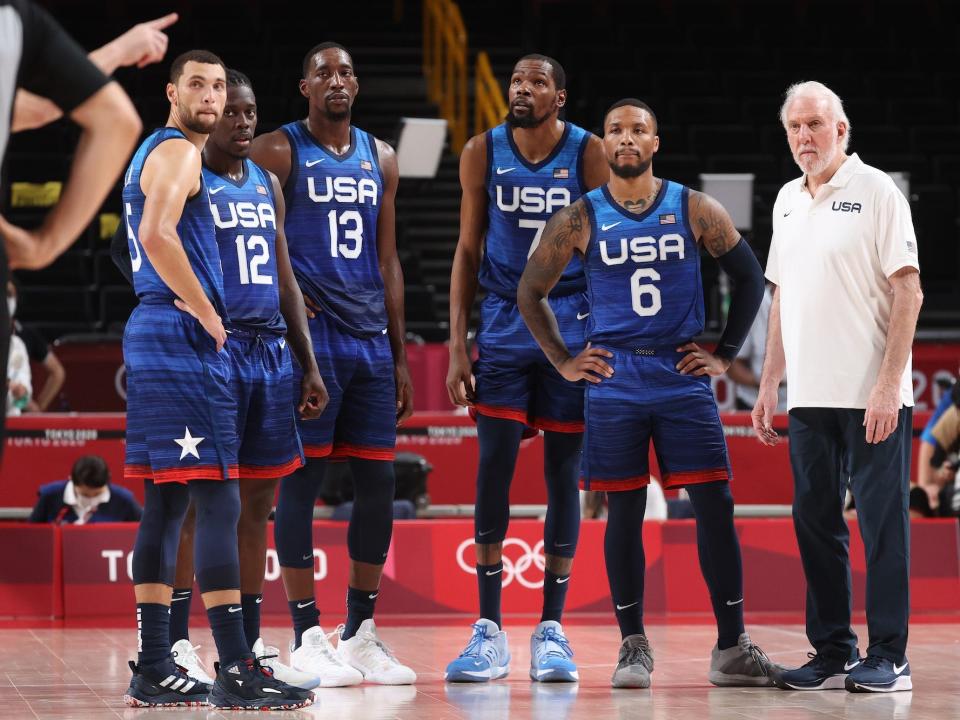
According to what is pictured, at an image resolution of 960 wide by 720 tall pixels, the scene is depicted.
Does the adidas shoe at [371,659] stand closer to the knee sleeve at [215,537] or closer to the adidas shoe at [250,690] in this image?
the adidas shoe at [250,690]

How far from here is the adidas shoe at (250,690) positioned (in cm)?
480

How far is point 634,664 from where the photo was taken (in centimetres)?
546

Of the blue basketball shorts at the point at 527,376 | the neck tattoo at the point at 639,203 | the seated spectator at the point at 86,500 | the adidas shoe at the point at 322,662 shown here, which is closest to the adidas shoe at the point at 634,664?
the blue basketball shorts at the point at 527,376

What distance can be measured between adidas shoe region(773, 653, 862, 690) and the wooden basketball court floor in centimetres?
6

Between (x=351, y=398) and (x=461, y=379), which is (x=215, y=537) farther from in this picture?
(x=461, y=379)

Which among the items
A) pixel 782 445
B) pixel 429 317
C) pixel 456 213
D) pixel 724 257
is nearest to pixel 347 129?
pixel 724 257

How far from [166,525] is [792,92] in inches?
111

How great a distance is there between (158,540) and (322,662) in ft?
2.92

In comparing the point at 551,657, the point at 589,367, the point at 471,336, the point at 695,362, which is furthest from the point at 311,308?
the point at 471,336

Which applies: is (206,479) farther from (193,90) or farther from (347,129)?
(347,129)

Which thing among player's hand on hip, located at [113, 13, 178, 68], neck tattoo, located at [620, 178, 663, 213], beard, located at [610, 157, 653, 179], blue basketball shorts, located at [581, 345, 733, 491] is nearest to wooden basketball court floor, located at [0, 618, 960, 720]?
blue basketball shorts, located at [581, 345, 733, 491]

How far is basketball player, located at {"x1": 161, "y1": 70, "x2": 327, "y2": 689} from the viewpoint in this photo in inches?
198

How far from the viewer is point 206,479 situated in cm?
480

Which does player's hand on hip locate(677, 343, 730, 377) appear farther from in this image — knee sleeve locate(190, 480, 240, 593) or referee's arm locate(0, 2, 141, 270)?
referee's arm locate(0, 2, 141, 270)
